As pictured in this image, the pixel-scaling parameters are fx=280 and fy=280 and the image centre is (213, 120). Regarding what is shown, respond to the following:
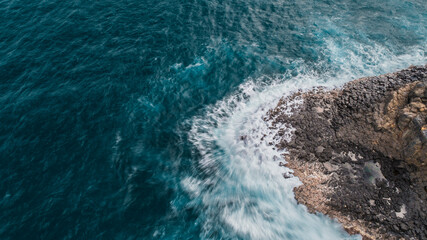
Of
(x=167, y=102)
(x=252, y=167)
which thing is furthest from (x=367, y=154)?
(x=167, y=102)

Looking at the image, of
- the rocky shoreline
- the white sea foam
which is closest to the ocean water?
the white sea foam

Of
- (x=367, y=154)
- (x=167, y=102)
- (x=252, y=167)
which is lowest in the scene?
(x=252, y=167)

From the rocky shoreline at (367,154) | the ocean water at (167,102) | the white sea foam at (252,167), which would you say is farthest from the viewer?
the ocean water at (167,102)

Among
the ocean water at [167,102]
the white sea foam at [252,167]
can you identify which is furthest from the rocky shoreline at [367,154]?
the ocean water at [167,102]

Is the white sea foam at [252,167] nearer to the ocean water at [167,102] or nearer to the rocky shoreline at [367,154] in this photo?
the ocean water at [167,102]

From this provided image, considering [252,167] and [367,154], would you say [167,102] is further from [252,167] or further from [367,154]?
[367,154]

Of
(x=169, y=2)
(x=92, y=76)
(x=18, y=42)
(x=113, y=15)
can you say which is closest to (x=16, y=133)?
(x=92, y=76)

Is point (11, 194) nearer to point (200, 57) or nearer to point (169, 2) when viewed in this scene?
point (200, 57)

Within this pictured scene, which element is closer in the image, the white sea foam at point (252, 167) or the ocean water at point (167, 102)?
the white sea foam at point (252, 167)
